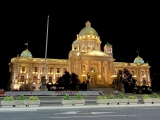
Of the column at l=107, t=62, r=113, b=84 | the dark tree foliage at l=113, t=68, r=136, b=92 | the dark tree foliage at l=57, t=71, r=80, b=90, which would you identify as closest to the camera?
the dark tree foliage at l=57, t=71, r=80, b=90

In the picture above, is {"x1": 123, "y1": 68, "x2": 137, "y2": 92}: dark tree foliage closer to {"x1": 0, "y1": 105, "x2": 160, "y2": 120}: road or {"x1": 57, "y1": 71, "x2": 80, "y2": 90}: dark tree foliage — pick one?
{"x1": 57, "y1": 71, "x2": 80, "y2": 90}: dark tree foliage

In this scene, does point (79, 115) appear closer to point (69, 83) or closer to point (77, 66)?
point (69, 83)

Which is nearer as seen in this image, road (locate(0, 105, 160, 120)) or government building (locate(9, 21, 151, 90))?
road (locate(0, 105, 160, 120))

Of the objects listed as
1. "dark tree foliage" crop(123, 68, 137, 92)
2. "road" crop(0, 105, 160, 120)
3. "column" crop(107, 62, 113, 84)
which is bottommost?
"road" crop(0, 105, 160, 120)

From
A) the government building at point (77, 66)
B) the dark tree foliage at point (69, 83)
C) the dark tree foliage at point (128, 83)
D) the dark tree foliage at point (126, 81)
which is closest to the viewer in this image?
the dark tree foliage at point (69, 83)

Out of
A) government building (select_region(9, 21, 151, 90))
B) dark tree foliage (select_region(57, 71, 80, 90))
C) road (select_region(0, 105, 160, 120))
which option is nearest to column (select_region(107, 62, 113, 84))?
government building (select_region(9, 21, 151, 90))

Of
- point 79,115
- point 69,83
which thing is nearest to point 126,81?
point 69,83

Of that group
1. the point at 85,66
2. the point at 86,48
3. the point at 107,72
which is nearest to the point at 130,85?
the point at 107,72

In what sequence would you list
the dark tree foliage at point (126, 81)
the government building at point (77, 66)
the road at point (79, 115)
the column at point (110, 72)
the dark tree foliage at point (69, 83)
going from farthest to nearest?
the column at point (110, 72), the government building at point (77, 66), the dark tree foliage at point (126, 81), the dark tree foliage at point (69, 83), the road at point (79, 115)

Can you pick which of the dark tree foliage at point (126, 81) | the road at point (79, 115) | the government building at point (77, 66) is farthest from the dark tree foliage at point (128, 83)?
the road at point (79, 115)

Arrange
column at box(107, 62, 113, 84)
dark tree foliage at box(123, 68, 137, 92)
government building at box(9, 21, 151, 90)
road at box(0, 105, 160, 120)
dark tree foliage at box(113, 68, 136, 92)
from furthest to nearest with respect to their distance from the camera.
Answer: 1. column at box(107, 62, 113, 84)
2. government building at box(9, 21, 151, 90)
3. dark tree foliage at box(113, 68, 136, 92)
4. dark tree foliage at box(123, 68, 137, 92)
5. road at box(0, 105, 160, 120)

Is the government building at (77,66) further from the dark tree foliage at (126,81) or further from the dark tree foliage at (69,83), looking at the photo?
the dark tree foliage at (69,83)

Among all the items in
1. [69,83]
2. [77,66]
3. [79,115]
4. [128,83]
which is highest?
[77,66]

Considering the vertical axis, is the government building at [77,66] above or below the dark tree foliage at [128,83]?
above
